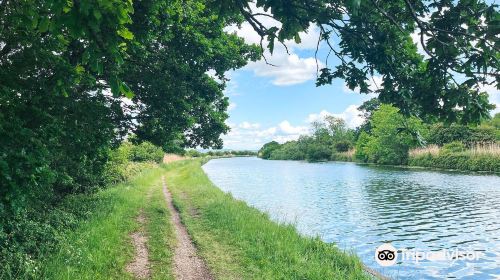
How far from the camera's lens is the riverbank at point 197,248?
28.5 ft

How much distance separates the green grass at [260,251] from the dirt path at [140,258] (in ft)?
4.84

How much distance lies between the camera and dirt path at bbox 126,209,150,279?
29.1ft

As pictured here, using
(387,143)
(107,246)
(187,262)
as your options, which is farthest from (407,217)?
(387,143)

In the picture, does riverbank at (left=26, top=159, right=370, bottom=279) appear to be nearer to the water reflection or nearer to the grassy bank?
the water reflection

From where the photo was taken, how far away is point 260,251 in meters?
10.6

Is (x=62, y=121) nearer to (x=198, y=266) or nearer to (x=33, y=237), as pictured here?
(x=33, y=237)

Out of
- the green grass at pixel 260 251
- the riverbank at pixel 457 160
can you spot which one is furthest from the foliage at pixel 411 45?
the riverbank at pixel 457 160

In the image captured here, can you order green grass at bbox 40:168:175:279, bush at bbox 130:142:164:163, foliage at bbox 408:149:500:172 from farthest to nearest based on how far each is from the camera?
1. bush at bbox 130:142:164:163
2. foliage at bbox 408:149:500:172
3. green grass at bbox 40:168:175:279

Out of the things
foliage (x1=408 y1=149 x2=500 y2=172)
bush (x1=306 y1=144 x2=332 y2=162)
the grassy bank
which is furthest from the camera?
bush (x1=306 y1=144 x2=332 y2=162)

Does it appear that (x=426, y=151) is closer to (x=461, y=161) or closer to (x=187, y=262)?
(x=461, y=161)

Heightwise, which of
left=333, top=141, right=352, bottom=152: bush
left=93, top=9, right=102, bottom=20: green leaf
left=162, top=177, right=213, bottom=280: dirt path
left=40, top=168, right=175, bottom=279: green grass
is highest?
left=333, top=141, right=352, bottom=152: bush

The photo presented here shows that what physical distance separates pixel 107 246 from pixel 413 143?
7.73 metres

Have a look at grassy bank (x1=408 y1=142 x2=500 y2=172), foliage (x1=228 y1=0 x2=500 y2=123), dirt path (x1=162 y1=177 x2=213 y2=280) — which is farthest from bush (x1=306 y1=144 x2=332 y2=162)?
foliage (x1=228 y1=0 x2=500 y2=123)

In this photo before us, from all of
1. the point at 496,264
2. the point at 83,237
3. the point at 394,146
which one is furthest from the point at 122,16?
the point at 394,146
